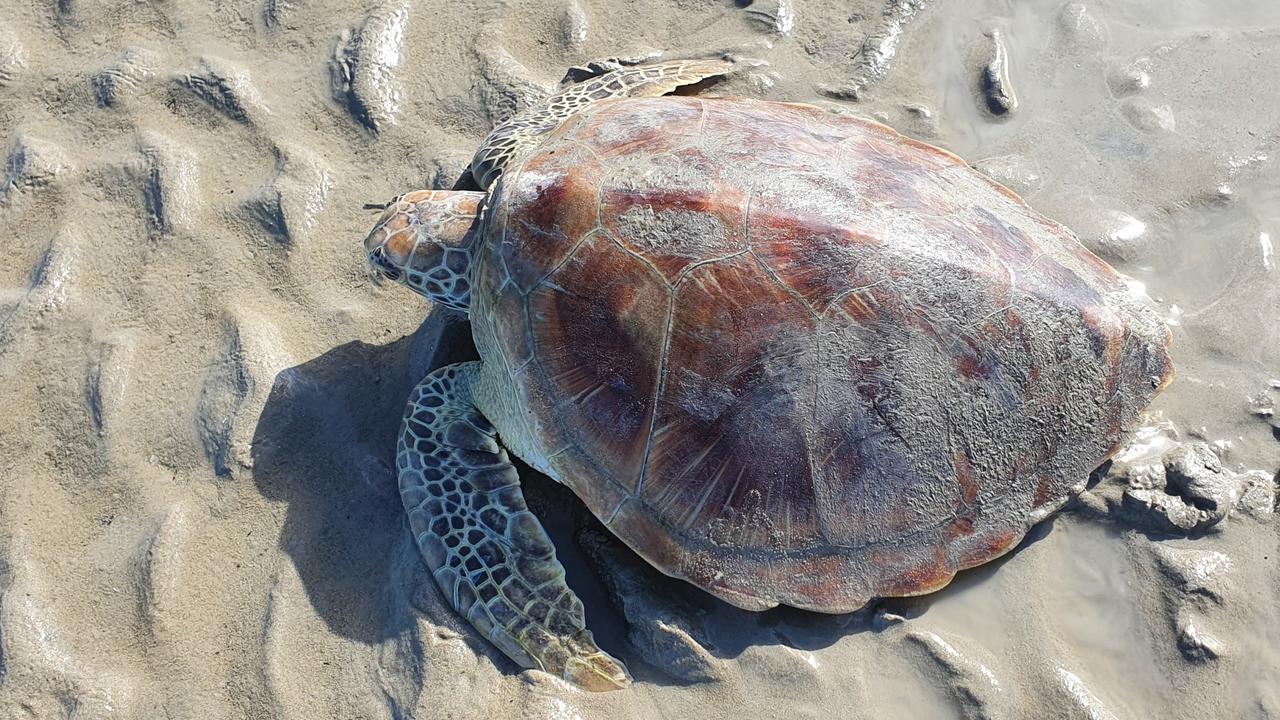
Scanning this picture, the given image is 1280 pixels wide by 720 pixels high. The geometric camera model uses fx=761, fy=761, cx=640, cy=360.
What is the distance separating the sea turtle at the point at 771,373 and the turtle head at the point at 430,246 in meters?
0.19

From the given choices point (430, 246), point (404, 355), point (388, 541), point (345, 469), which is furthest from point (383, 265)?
point (388, 541)

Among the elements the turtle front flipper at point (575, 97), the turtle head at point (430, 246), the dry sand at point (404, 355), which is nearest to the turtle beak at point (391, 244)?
the turtle head at point (430, 246)

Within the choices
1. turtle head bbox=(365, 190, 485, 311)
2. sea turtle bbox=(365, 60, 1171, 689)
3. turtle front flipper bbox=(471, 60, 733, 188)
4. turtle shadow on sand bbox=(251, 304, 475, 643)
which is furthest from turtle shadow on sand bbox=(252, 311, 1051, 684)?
turtle front flipper bbox=(471, 60, 733, 188)

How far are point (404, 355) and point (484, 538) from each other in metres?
0.85

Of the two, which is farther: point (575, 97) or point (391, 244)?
point (575, 97)

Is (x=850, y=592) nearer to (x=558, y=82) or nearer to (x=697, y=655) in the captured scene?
(x=697, y=655)

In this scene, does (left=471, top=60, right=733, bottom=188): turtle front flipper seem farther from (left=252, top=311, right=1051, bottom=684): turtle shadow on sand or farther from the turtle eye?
(left=252, top=311, right=1051, bottom=684): turtle shadow on sand

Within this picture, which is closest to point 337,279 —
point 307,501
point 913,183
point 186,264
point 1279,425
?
point 186,264

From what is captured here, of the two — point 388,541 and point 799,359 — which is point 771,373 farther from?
point 388,541

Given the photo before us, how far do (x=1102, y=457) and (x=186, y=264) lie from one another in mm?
3404

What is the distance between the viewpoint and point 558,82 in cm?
347

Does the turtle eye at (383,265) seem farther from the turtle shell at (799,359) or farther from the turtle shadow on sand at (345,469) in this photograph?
the turtle shell at (799,359)

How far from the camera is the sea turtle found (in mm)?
2256

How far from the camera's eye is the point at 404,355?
2.98 metres
